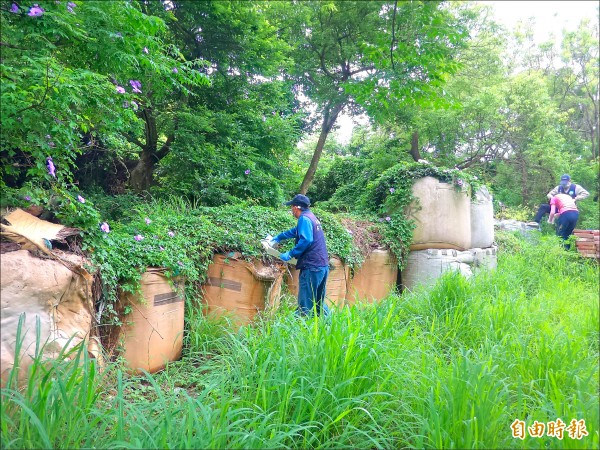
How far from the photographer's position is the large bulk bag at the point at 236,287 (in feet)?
11.2

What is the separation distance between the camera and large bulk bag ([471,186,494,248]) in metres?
5.60

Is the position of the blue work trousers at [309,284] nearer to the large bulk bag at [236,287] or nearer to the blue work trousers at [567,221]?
the large bulk bag at [236,287]

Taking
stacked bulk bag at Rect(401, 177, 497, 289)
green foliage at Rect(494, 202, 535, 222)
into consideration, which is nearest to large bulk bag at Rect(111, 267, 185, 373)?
stacked bulk bag at Rect(401, 177, 497, 289)

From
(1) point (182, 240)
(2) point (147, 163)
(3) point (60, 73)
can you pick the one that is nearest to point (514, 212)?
(2) point (147, 163)

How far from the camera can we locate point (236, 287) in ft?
11.3

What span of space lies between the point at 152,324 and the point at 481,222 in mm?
4495

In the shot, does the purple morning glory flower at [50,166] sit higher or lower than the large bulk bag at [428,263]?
higher

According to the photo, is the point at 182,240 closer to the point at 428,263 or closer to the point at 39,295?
the point at 39,295

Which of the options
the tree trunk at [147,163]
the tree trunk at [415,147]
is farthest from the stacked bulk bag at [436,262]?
the tree trunk at [415,147]

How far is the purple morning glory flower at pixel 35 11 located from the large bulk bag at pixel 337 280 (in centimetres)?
312

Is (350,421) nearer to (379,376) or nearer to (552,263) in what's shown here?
(379,376)

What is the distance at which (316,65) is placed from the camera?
8117 millimetres

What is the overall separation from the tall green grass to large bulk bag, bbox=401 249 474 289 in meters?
2.41

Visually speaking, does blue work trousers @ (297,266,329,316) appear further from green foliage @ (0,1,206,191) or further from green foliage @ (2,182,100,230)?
green foliage @ (0,1,206,191)
